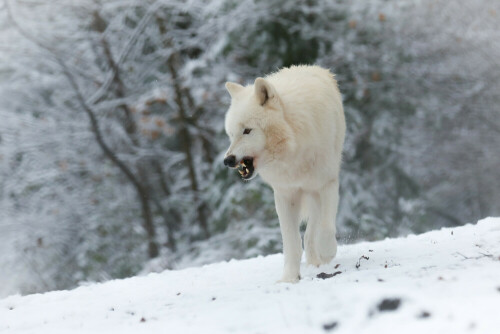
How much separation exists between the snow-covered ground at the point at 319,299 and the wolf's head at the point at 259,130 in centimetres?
92

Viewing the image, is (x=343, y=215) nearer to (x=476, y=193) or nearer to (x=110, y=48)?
(x=476, y=193)

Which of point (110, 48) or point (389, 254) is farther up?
point (110, 48)

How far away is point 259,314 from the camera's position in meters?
3.10

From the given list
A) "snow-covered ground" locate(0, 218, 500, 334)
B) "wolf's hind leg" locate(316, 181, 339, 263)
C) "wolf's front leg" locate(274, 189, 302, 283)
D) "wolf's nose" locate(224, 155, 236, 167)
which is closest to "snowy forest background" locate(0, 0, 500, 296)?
"snow-covered ground" locate(0, 218, 500, 334)

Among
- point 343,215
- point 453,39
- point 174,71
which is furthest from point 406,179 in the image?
point 174,71

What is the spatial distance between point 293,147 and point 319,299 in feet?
4.82

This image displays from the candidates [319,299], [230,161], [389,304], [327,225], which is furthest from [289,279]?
[389,304]

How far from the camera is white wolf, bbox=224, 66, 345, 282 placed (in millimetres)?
4258

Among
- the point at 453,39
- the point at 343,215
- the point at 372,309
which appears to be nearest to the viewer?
the point at 372,309

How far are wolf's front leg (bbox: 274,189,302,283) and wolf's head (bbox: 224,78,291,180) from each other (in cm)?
50

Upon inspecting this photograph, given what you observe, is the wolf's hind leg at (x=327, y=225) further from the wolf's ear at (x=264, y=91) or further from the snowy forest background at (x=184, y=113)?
the snowy forest background at (x=184, y=113)

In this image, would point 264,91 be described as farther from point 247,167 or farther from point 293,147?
point 247,167

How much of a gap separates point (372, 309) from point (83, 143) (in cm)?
963

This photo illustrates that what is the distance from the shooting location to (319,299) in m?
3.13
